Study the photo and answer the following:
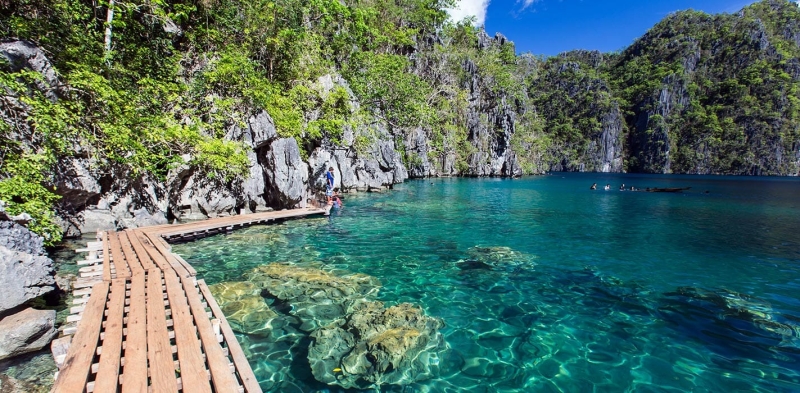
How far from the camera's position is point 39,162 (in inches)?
386

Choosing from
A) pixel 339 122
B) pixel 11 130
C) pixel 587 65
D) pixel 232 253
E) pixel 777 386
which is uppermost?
pixel 587 65

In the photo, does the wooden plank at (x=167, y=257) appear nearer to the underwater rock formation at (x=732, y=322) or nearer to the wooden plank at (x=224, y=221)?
the wooden plank at (x=224, y=221)

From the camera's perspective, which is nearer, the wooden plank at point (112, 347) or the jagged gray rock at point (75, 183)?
the wooden plank at point (112, 347)

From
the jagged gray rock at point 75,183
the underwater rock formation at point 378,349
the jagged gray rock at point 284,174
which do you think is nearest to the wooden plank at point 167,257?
the jagged gray rock at point 75,183

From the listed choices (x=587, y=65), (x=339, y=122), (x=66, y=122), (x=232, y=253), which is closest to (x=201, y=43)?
(x=339, y=122)

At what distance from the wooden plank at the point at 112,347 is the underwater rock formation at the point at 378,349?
104 inches

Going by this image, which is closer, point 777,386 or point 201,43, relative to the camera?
point 777,386

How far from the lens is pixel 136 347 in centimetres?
Answer: 452

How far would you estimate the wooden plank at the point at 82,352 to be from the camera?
3.71 m

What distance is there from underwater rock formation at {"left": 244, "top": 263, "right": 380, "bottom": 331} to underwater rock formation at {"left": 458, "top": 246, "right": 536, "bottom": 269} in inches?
147

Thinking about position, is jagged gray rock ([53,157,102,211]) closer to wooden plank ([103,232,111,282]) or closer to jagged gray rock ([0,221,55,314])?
wooden plank ([103,232,111,282])

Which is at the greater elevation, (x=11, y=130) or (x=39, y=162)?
(x=11, y=130)

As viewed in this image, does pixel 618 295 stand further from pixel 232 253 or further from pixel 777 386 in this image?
pixel 232 253

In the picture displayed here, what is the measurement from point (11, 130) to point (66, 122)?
1.74 metres
